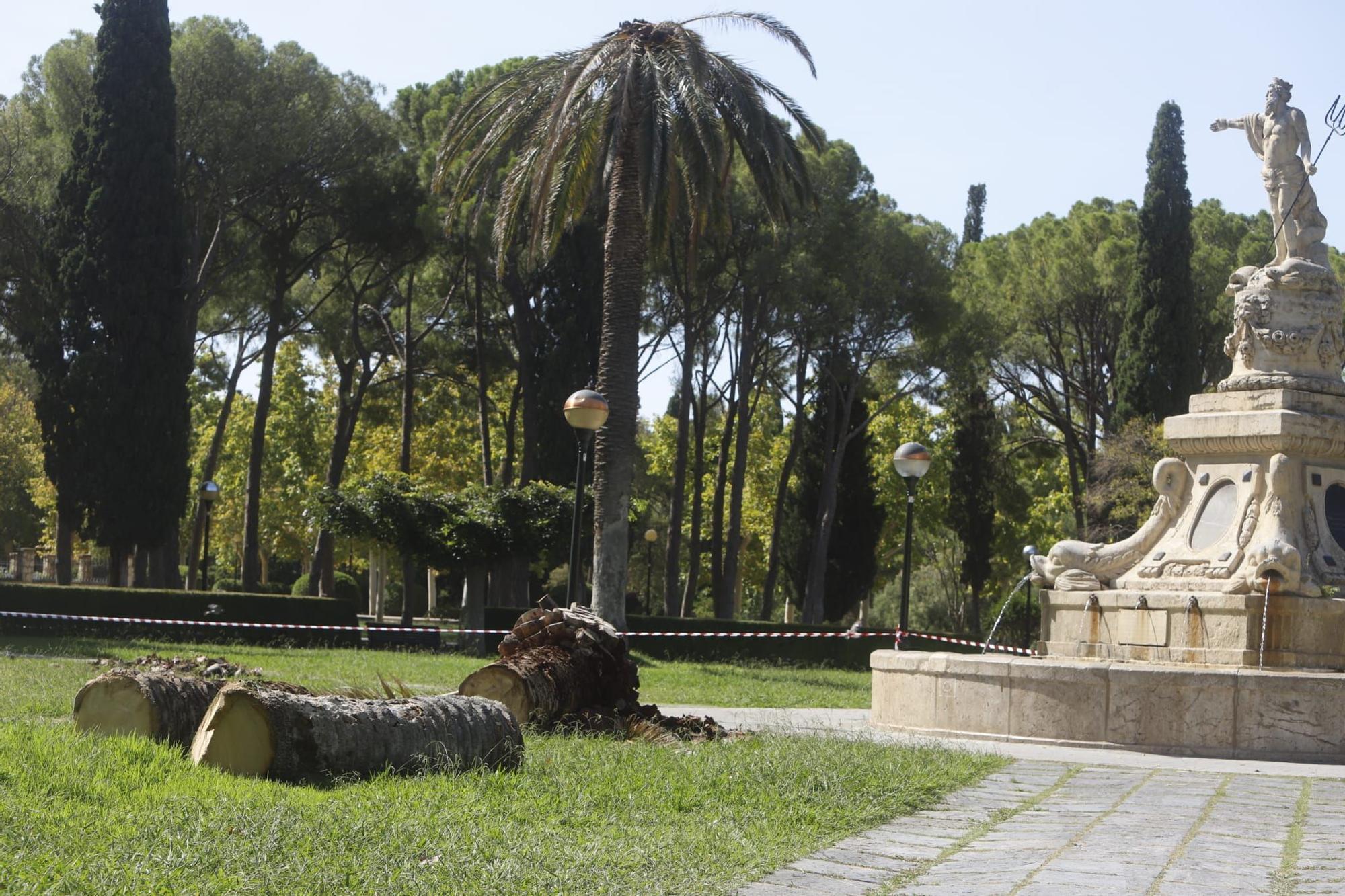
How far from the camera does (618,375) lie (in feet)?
64.8

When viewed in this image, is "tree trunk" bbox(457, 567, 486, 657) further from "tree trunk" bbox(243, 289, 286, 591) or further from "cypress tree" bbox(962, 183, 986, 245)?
"cypress tree" bbox(962, 183, 986, 245)

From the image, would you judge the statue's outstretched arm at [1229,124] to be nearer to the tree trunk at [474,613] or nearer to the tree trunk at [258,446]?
the tree trunk at [474,613]

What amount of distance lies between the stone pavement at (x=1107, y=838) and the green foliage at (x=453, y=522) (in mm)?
17051

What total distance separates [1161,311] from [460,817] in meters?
30.3

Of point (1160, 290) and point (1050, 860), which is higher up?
point (1160, 290)

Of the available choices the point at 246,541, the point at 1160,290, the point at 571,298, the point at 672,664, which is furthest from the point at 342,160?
the point at 1160,290

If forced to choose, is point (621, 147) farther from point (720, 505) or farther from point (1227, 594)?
point (720, 505)

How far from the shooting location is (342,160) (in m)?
32.9

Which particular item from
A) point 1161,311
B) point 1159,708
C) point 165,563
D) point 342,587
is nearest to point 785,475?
point 1161,311

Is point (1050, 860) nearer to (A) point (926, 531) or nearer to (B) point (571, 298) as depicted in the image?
(B) point (571, 298)

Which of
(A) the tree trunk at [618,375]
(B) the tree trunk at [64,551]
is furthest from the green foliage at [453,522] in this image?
(A) the tree trunk at [618,375]

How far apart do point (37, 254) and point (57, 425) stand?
4721mm

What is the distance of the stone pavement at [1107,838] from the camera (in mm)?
5555

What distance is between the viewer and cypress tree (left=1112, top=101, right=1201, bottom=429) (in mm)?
33688
